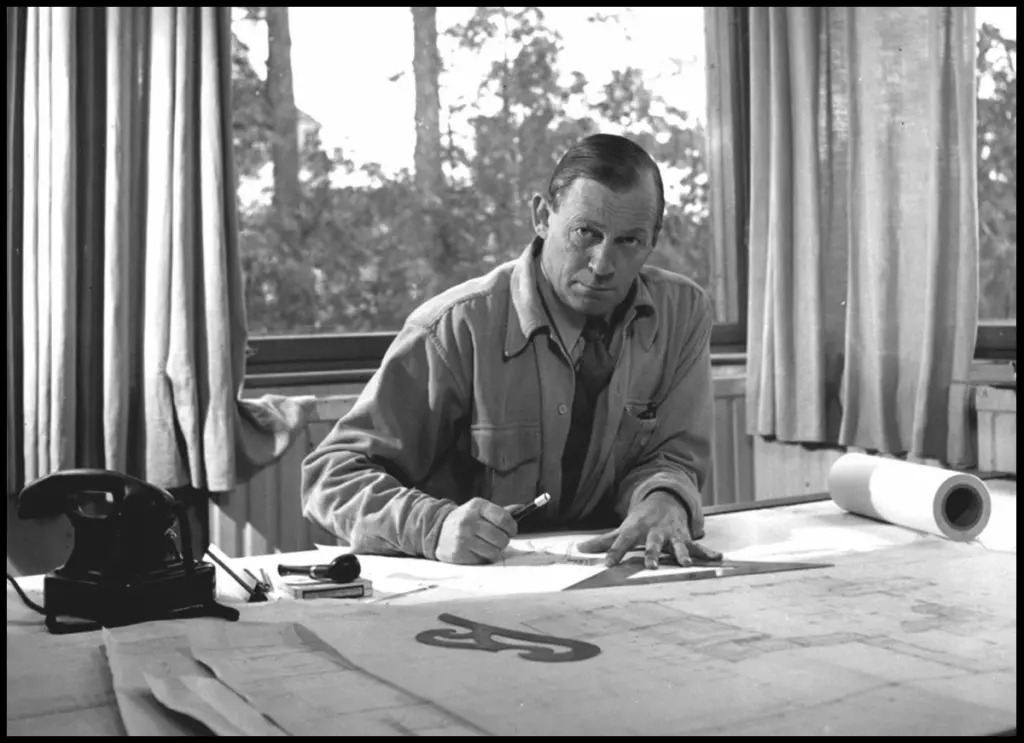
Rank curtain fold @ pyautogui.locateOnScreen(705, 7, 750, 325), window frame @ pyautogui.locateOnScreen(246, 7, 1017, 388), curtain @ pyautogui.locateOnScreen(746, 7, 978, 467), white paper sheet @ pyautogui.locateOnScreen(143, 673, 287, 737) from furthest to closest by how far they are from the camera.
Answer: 1. curtain fold @ pyautogui.locateOnScreen(705, 7, 750, 325)
2. window frame @ pyautogui.locateOnScreen(246, 7, 1017, 388)
3. curtain @ pyautogui.locateOnScreen(746, 7, 978, 467)
4. white paper sheet @ pyautogui.locateOnScreen(143, 673, 287, 737)

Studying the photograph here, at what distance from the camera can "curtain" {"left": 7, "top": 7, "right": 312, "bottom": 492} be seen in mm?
2533

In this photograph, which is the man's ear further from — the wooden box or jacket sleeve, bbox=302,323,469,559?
the wooden box

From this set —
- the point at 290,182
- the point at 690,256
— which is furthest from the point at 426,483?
the point at 690,256

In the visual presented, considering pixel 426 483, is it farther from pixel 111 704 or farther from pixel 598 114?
pixel 598 114

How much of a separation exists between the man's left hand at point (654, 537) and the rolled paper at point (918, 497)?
0.31 m

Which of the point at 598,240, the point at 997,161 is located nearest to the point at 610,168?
the point at 598,240

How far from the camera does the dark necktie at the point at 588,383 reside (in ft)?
6.49

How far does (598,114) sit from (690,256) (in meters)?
0.53

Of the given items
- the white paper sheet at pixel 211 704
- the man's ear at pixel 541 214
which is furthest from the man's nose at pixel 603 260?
the white paper sheet at pixel 211 704

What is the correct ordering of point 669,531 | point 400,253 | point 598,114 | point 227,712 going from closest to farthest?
point 227,712 → point 669,531 → point 400,253 → point 598,114

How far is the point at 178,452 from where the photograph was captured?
8.76 feet

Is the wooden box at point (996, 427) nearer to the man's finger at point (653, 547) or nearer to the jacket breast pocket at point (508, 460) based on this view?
the jacket breast pocket at point (508, 460)

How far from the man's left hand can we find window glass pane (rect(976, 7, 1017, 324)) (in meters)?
1.58

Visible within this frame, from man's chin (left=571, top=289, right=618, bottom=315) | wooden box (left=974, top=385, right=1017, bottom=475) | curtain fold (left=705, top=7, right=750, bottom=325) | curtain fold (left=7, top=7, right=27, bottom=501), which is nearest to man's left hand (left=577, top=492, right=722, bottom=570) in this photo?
man's chin (left=571, top=289, right=618, bottom=315)
